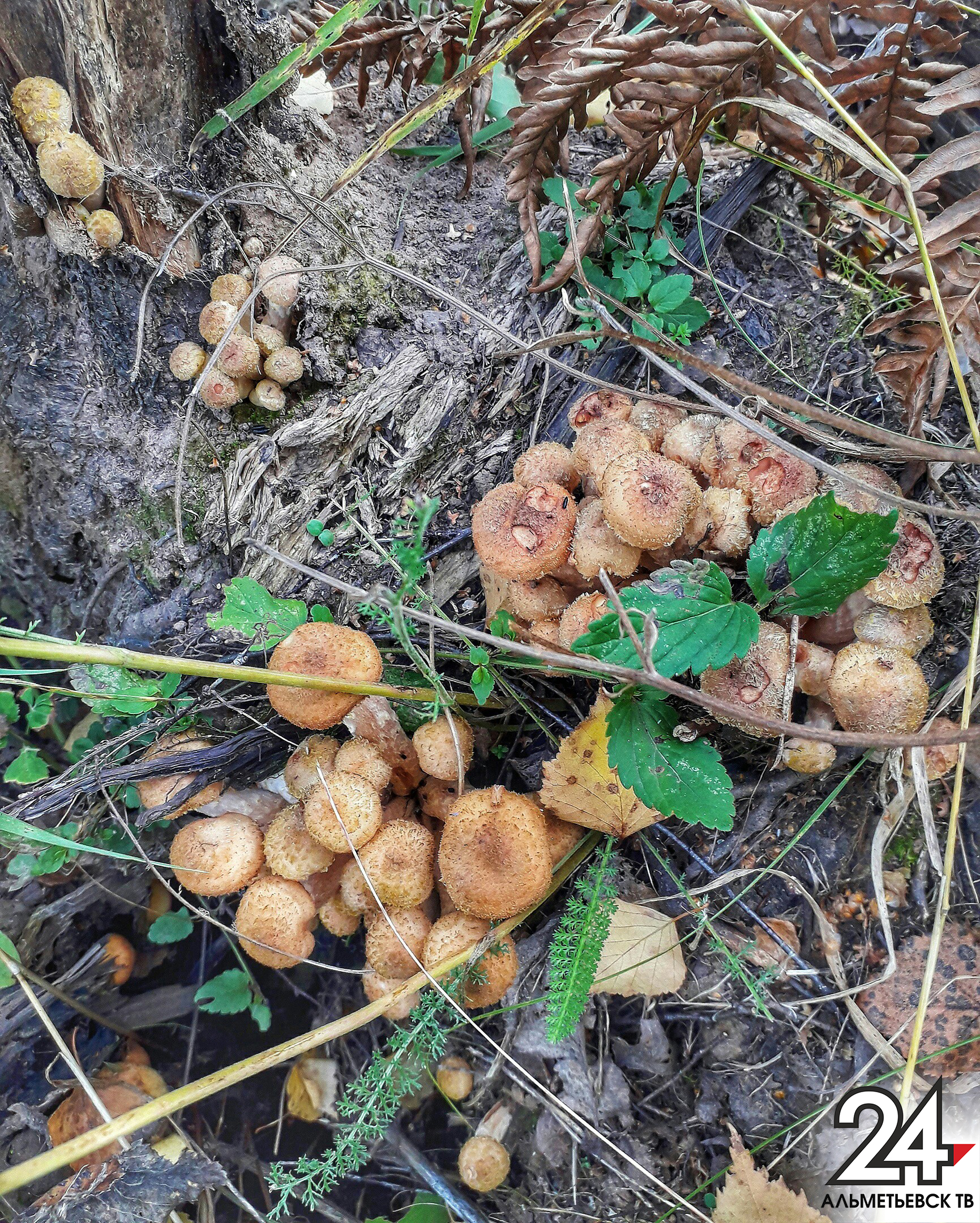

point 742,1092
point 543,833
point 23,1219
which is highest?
point 543,833

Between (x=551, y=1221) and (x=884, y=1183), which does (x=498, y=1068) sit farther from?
(x=884, y=1183)

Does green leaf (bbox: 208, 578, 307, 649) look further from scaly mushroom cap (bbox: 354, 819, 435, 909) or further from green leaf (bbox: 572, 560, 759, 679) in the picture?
green leaf (bbox: 572, 560, 759, 679)

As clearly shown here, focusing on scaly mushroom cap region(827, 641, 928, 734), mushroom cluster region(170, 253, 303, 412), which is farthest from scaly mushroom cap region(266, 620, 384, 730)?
scaly mushroom cap region(827, 641, 928, 734)

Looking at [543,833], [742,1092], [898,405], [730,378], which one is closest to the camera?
[730,378]

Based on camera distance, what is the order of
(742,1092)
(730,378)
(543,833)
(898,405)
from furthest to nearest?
1. (898,405)
2. (742,1092)
3. (543,833)
4. (730,378)

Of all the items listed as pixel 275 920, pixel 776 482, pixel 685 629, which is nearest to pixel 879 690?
pixel 685 629

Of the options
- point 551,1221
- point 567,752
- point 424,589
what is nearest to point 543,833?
point 567,752

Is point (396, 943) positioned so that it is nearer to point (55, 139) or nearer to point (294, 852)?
point (294, 852)

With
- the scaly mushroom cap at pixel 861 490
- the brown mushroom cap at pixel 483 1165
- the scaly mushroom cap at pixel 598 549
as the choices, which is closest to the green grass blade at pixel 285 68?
the scaly mushroom cap at pixel 598 549
